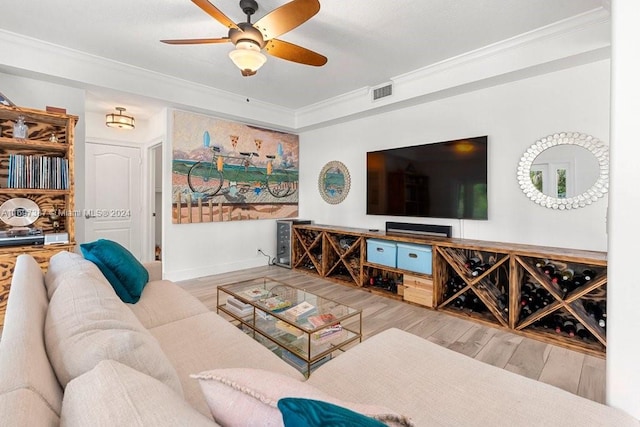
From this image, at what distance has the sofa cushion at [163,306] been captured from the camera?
5.67ft

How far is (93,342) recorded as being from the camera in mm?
731

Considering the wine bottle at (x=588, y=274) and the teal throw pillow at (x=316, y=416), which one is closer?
the teal throw pillow at (x=316, y=416)

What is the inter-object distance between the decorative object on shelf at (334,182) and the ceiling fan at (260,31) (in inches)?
91.6

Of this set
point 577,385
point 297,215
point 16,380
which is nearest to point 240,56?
point 16,380

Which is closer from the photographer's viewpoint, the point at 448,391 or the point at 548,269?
the point at 448,391

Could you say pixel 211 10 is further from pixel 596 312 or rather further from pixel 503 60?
pixel 596 312

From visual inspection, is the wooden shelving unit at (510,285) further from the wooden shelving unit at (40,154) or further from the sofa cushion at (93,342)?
the wooden shelving unit at (40,154)

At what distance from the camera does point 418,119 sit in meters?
3.68

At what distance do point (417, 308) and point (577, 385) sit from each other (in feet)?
4.55

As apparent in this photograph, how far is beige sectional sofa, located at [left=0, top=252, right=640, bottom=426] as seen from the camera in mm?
558

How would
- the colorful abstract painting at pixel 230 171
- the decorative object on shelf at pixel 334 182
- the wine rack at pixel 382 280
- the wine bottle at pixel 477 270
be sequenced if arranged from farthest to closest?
the decorative object on shelf at pixel 334 182 < the colorful abstract painting at pixel 230 171 < the wine rack at pixel 382 280 < the wine bottle at pixel 477 270

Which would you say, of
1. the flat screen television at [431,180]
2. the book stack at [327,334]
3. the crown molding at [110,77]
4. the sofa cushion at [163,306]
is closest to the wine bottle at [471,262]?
the flat screen television at [431,180]

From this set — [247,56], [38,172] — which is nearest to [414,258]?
[247,56]

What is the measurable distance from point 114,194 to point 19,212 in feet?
5.71
